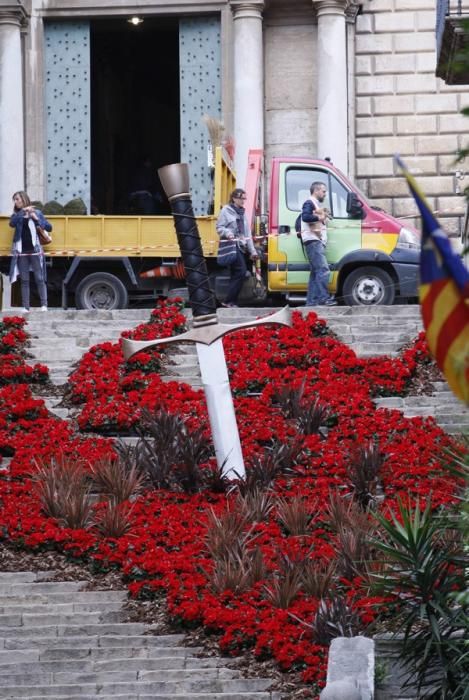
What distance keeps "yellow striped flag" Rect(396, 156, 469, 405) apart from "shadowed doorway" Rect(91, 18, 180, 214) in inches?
981

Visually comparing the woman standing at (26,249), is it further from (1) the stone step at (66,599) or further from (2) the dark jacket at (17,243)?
(1) the stone step at (66,599)

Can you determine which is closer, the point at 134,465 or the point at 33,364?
the point at 134,465

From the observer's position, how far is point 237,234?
22531 millimetres

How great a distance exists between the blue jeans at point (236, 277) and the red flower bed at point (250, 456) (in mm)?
1360

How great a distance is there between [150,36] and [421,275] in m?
30.7

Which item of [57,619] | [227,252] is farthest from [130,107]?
[57,619]

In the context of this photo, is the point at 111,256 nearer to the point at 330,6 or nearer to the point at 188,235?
the point at 330,6

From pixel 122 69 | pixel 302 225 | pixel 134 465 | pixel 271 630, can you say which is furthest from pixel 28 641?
pixel 122 69

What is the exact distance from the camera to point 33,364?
20203 mm

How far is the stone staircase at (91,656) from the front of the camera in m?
12.8

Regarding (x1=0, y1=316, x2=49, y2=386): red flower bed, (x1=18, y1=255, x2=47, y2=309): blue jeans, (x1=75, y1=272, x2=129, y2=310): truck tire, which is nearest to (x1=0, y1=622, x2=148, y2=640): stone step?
(x1=0, y1=316, x2=49, y2=386): red flower bed

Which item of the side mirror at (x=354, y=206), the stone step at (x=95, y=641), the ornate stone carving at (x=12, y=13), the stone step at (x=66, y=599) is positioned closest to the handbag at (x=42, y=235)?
the side mirror at (x=354, y=206)

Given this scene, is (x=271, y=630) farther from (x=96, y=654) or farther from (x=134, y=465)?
(x=134, y=465)

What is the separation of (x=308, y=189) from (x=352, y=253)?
114 cm
